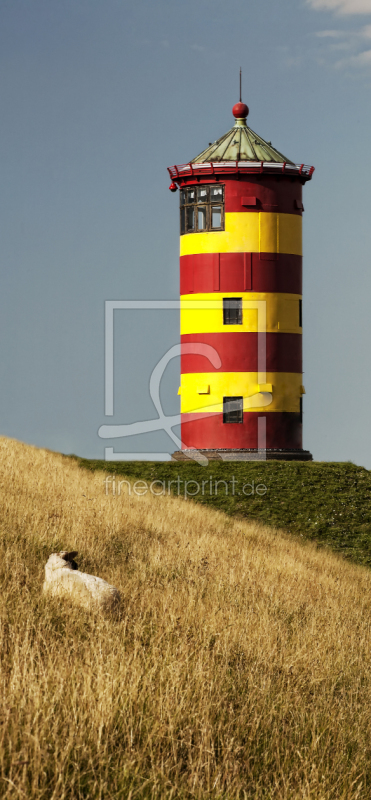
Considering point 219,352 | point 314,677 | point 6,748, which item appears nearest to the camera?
point 6,748

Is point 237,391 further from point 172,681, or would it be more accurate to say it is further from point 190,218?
point 172,681

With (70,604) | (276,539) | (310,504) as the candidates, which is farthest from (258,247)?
(70,604)

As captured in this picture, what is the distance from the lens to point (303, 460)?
29750 millimetres

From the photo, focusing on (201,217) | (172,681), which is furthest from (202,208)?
(172,681)

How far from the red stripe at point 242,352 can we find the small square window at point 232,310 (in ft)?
1.50

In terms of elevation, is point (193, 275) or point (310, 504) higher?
point (193, 275)

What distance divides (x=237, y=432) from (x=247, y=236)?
22.1ft

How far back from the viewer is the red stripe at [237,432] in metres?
28.6

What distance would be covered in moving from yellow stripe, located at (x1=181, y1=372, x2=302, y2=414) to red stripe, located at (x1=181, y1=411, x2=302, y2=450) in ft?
0.92

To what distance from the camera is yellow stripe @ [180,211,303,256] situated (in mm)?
28562

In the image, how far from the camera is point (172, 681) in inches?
242

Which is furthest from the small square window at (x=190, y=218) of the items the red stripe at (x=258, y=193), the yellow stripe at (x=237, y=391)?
the yellow stripe at (x=237, y=391)

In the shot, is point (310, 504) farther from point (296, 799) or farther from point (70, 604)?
point (296, 799)

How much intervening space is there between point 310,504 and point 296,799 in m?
18.5
